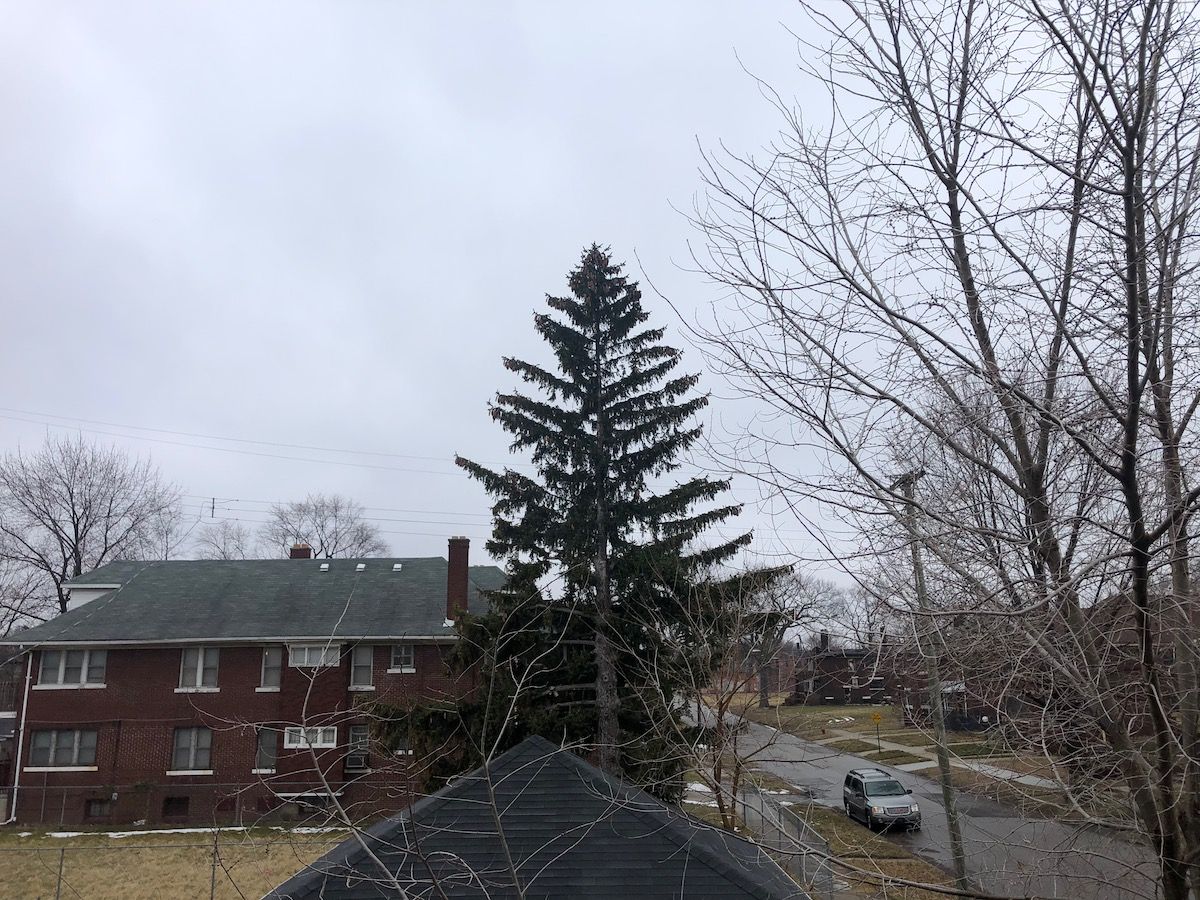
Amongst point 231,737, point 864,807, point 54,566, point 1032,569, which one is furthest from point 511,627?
point 54,566


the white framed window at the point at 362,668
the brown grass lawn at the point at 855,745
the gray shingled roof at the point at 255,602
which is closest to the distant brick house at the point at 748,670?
the gray shingled roof at the point at 255,602

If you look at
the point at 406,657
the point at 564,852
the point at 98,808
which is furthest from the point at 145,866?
the point at 564,852

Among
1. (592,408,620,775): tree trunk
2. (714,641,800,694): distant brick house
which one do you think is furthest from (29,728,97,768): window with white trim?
(714,641,800,694): distant brick house

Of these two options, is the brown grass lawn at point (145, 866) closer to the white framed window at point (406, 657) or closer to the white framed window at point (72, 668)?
the white framed window at point (72, 668)

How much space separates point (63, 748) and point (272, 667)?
6805 millimetres

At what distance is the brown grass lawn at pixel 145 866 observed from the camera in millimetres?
18422

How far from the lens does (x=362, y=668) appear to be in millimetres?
30547

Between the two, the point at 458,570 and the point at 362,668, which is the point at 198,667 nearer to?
the point at 362,668

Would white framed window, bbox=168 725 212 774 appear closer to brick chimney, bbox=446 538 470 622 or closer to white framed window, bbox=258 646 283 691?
→ white framed window, bbox=258 646 283 691

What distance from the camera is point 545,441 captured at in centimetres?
2070

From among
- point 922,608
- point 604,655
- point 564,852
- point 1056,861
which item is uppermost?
point 922,608

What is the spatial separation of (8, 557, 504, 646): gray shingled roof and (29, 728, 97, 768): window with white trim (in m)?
2.92

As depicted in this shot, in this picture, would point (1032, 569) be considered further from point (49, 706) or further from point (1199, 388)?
point (49, 706)

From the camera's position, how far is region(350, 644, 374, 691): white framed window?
98.7ft
